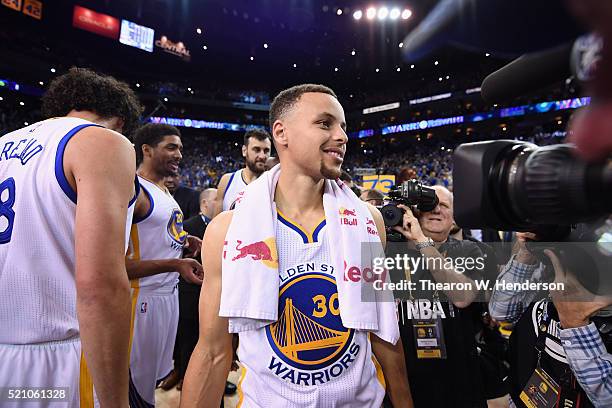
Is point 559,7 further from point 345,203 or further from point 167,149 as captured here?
point 167,149

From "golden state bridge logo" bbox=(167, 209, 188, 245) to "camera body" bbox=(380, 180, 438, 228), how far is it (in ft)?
5.09

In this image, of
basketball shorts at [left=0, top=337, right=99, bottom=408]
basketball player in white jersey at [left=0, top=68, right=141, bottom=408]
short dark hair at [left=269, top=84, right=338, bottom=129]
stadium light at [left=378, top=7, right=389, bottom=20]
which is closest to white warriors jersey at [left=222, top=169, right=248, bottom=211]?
short dark hair at [left=269, top=84, right=338, bottom=129]

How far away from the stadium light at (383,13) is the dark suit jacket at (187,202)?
1632 centimetres

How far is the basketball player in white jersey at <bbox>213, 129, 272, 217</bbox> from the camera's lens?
13.9ft

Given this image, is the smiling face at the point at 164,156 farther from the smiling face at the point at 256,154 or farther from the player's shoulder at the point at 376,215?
the player's shoulder at the point at 376,215

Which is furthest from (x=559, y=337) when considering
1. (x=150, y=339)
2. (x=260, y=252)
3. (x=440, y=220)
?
(x=150, y=339)

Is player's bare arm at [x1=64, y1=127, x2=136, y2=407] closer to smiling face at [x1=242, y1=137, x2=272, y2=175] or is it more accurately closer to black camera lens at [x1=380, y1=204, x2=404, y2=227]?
black camera lens at [x1=380, y1=204, x2=404, y2=227]

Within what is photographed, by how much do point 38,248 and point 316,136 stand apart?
1.17 m

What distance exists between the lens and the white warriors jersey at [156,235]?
2.40 meters

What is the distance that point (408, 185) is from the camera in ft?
6.30

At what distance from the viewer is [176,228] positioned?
8.89 ft

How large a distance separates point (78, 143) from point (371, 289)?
4.03 feet

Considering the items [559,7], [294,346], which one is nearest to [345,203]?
[294,346]

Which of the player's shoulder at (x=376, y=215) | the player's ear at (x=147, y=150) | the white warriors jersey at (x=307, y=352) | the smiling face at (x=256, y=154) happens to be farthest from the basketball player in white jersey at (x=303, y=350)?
the smiling face at (x=256, y=154)
